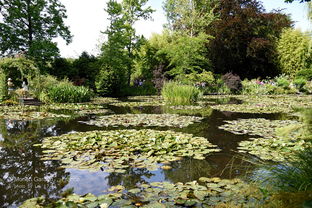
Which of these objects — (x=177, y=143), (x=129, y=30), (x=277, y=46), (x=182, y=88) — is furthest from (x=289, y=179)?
(x=277, y=46)

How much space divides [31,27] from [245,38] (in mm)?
15368

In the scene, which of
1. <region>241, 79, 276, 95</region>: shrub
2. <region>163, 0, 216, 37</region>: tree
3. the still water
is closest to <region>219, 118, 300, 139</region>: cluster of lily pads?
the still water

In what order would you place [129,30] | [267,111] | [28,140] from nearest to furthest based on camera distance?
1. [28,140]
2. [267,111]
3. [129,30]

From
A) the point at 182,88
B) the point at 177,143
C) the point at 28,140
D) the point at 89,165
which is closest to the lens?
the point at 89,165

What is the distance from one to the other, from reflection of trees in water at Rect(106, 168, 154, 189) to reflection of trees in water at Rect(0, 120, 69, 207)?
1.70 ft

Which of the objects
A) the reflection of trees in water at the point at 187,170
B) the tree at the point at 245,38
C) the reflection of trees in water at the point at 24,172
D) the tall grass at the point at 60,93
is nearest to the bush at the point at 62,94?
the tall grass at the point at 60,93

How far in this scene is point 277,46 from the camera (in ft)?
66.0

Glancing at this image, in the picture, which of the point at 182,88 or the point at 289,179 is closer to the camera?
the point at 289,179

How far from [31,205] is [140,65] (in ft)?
62.4

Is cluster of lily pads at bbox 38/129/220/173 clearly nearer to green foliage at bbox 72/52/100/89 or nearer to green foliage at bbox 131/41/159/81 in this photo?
green foliage at bbox 72/52/100/89

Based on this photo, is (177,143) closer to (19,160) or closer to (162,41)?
(19,160)

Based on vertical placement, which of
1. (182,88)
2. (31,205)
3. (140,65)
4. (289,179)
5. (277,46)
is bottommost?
(31,205)

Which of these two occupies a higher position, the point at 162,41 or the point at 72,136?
the point at 162,41

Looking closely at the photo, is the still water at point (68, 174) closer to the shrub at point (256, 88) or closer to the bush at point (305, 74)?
the shrub at point (256, 88)
